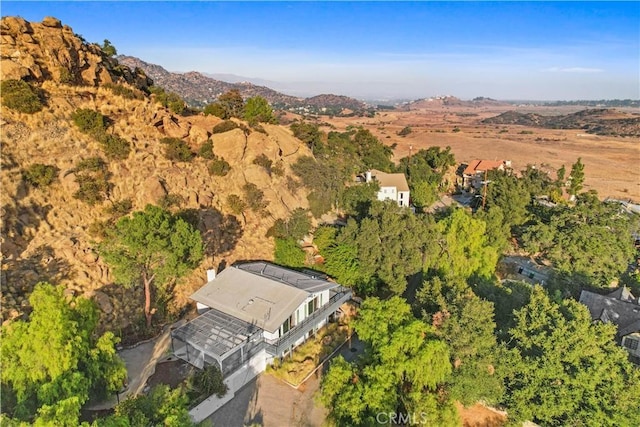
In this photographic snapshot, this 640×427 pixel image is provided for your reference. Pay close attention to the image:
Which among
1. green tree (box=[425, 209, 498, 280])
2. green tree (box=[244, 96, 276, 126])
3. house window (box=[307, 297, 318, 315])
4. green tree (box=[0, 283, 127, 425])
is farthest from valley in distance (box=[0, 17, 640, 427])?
green tree (box=[244, 96, 276, 126])

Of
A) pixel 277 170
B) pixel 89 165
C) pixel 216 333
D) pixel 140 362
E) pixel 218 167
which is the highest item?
pixel 89 165

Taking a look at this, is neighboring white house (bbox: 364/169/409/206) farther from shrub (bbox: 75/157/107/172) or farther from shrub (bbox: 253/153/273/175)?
shrub (bbox: 75/157/107/172)

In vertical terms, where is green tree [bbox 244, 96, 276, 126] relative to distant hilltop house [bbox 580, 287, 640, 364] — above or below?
above

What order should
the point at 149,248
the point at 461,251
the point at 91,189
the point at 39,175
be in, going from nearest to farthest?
the point at 149,248, the point at 39,175, the point at 91,189, the point at 461,251

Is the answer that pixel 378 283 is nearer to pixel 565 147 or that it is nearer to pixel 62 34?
pixel 62 34

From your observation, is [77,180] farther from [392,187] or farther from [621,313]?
[621,313]

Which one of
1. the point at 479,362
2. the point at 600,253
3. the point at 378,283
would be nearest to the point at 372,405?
the point at 479,362

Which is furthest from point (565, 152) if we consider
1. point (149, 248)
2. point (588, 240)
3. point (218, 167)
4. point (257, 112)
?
point (149, 248)
